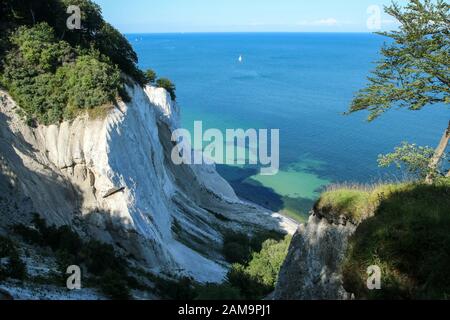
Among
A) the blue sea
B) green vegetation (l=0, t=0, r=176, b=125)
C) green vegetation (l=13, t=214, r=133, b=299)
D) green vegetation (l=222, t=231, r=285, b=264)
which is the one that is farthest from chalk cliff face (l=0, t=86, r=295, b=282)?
the blue sea

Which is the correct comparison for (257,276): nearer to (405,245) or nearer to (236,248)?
(236,248)

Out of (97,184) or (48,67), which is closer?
(97,184)

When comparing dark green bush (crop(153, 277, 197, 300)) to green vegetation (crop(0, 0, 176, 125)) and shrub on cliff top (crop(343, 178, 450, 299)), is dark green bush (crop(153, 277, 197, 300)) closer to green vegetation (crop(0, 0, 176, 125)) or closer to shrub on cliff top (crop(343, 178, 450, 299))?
green vegetation (crop(0, 0, 176, 125))

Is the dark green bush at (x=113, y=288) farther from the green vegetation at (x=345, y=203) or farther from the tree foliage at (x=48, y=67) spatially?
the tree foliage at (x=48, y=67)

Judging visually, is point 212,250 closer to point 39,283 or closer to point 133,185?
point 133,185

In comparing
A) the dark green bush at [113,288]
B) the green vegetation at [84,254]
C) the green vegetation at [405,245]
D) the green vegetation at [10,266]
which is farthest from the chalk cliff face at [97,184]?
the green vegetation at [405,245]

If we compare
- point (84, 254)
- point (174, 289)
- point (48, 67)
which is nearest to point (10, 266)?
point (84, 254)
